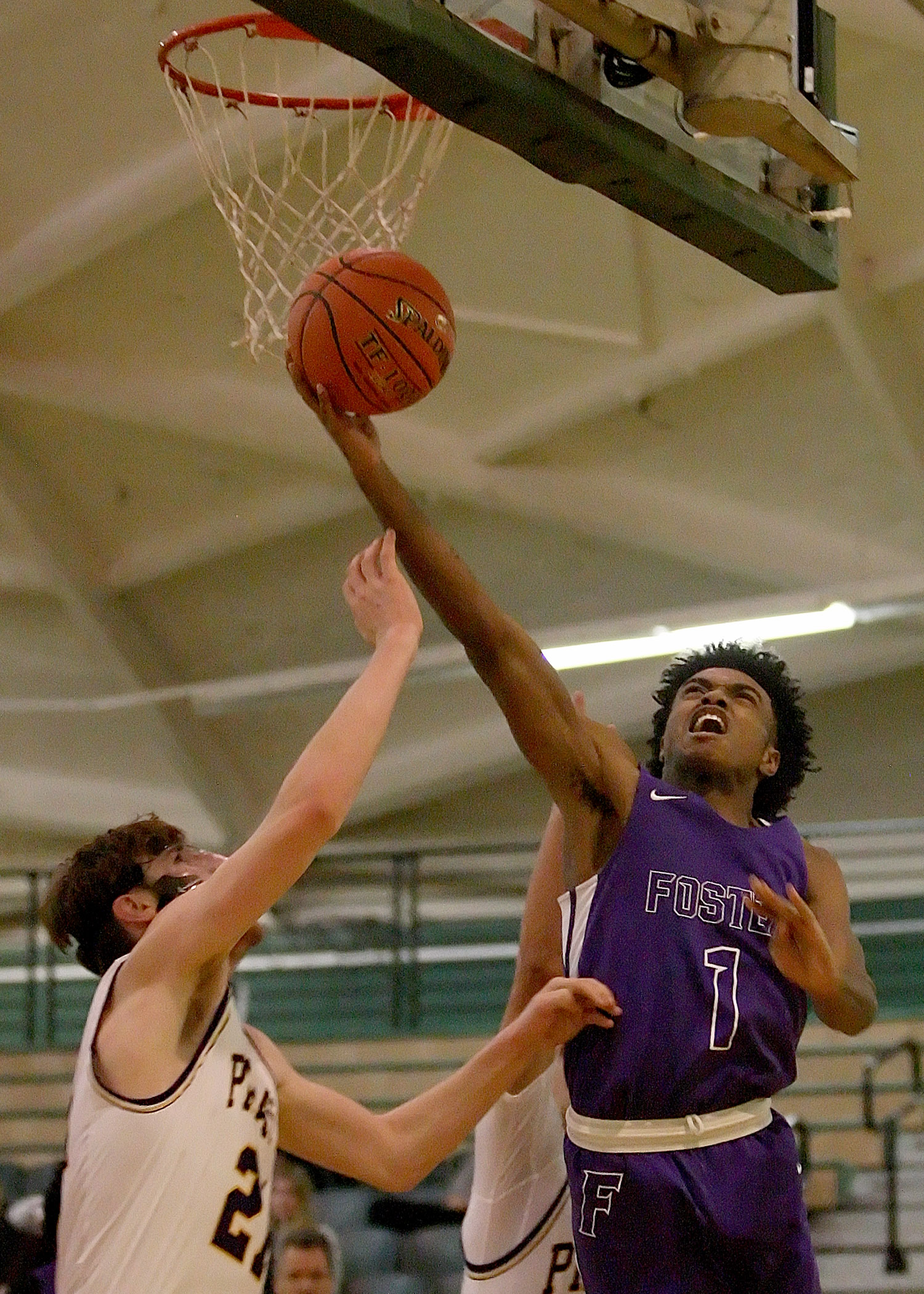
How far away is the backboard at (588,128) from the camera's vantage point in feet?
9.77

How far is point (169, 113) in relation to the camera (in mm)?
7891

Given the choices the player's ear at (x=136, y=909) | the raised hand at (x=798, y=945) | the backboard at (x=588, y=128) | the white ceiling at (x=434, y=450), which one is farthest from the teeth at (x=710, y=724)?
the white ceiling at (x=434, y=450)

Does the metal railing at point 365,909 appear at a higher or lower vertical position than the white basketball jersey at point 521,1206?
higher

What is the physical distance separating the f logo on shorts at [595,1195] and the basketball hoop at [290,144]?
249 cm

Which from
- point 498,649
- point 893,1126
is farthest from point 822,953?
point 893,1126

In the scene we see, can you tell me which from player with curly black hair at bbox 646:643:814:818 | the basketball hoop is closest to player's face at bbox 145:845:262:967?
player with curly black hair at bbox 646:643:814:818

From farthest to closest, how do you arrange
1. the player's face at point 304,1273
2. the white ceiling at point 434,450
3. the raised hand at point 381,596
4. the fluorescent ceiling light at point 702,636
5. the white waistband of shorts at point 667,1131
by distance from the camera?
the fluorescent ceiling light at point 702,636
the white ceiling at point 434,450
the player's face at point 304,1273
the white waistband of shorts at point 667,1131
the raised hand at point 381,596

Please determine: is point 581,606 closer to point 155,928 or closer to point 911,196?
point 911,196

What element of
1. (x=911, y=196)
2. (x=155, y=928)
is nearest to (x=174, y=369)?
(x=911, y=196)

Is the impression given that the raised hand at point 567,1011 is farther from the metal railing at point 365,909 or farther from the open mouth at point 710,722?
the metal railing at point 365,909

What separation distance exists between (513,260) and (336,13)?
5706mm

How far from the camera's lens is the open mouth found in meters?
3.45

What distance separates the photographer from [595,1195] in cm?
307

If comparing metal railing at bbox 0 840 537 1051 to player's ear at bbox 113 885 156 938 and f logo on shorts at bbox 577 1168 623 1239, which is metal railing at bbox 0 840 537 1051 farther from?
player's ear at bbox 113 885 156 938
